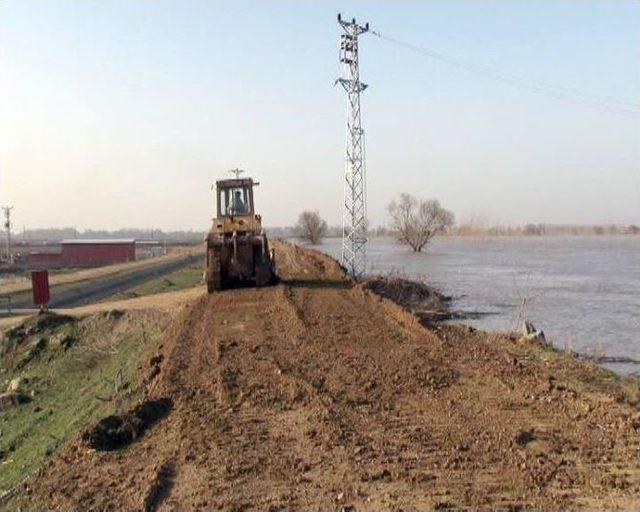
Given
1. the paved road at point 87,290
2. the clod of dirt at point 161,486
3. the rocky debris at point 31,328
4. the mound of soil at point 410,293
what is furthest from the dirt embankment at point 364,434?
→ the paved road at point 87,290

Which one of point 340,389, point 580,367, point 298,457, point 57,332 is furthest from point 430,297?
point 298,457

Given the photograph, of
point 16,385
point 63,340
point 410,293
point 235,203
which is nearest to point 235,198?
point 235,203

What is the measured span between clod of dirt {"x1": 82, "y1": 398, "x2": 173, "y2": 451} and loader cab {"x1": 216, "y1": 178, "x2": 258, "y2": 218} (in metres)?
12.4

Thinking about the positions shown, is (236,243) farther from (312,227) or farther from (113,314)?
(312,227)

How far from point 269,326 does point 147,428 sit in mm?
5827

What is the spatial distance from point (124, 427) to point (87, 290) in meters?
29.6

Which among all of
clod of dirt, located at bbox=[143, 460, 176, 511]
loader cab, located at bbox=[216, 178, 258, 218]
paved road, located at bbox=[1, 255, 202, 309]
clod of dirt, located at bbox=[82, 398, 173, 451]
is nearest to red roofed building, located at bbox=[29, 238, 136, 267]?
paved road, located at bbox=[1, 255, 202, 309]

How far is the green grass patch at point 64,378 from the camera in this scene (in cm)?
1117

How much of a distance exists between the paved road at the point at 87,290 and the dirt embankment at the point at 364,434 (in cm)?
2026

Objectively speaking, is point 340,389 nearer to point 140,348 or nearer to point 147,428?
point 147,428

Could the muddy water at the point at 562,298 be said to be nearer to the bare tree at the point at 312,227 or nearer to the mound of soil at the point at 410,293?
the mound of soil at the point at 410,293

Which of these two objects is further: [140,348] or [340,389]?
[140,348]

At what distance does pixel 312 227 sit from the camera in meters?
112

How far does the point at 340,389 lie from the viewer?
9.18 metres
